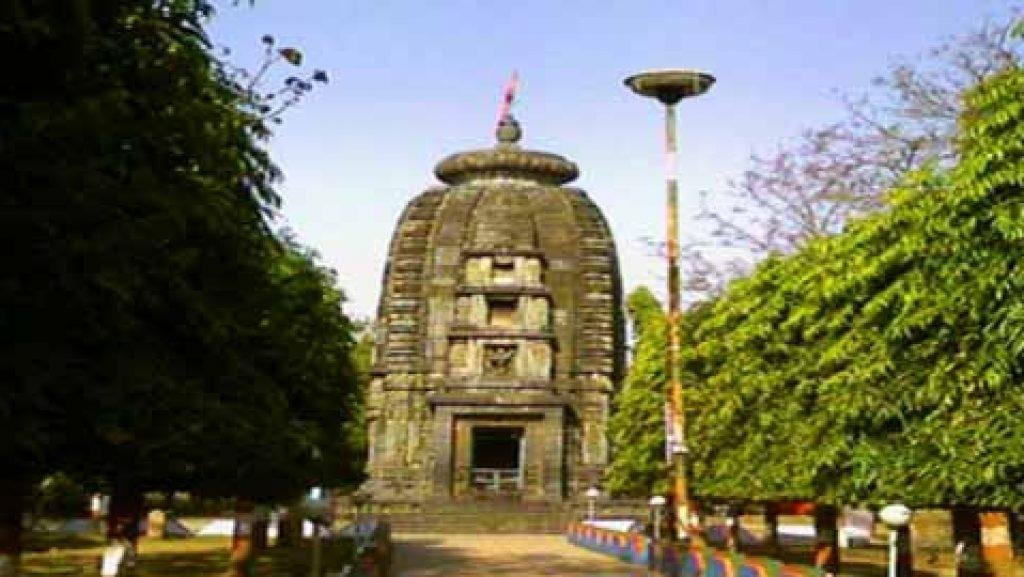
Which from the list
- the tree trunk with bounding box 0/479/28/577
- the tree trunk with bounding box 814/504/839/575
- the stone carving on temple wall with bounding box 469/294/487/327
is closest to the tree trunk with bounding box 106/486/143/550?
the tree trunk with bounding box 0/479/28/577

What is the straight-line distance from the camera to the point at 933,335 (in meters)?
13.7

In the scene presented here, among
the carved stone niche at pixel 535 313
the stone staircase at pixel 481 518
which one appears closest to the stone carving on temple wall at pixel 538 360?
the carved stone niche at pixel 535 313

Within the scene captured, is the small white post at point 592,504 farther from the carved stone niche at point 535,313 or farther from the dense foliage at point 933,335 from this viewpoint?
the dense foliage at point 933,335

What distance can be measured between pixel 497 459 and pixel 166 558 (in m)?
27.7

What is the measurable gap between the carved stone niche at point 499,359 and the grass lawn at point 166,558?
13665mm

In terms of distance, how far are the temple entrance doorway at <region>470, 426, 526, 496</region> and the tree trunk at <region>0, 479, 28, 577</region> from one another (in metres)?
38.5

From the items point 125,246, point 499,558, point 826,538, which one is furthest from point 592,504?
point 125,246

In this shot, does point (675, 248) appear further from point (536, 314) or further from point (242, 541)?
point (536, 314)

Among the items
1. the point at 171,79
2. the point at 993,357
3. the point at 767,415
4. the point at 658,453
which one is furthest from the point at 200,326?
the point at 658,453

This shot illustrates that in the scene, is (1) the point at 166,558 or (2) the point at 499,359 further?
(2) the point at 499,359

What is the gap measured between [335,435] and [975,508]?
17055 mm

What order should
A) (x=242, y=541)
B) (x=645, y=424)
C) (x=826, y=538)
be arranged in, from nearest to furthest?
(x=242, y=541)
(x=826, y=538)
(x=645, y=424)

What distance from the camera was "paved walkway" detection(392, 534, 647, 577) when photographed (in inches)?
1072

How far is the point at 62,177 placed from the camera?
25.6ft
